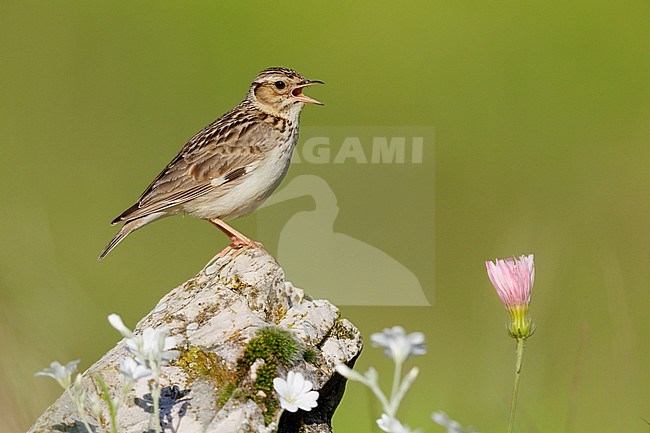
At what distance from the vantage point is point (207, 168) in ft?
23.8

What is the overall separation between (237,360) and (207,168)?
3094mm

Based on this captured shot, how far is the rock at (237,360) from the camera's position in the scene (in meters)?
4.09

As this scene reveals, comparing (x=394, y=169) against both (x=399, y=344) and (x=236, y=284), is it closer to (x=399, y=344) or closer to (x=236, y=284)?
(x=236, y=284)

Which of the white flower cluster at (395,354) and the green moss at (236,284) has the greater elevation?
the green moss at (236,284)

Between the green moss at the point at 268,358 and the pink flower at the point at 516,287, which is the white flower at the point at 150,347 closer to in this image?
the green moss at the point at 268,358

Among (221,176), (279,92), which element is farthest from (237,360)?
(279,92)

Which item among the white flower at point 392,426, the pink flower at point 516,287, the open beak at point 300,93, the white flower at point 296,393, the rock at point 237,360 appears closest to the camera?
the white flower at point 392,426

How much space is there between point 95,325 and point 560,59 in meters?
10.1

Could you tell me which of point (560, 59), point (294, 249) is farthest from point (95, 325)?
point (560, 59)

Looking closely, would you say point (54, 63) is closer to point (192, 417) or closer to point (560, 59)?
point (560, 59)

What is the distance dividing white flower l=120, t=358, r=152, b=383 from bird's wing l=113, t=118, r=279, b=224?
3514 millimetres

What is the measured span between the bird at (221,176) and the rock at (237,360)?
1971 millimetres

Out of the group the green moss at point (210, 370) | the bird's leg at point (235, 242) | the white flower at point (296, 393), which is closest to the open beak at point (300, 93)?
Answer: the bird's leg at point (235, 242)

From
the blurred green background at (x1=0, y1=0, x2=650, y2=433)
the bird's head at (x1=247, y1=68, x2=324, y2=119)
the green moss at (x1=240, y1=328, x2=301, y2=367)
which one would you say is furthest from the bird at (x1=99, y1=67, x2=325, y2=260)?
the green moss at (x1=240, y1=328, x2=301, y2=367)
